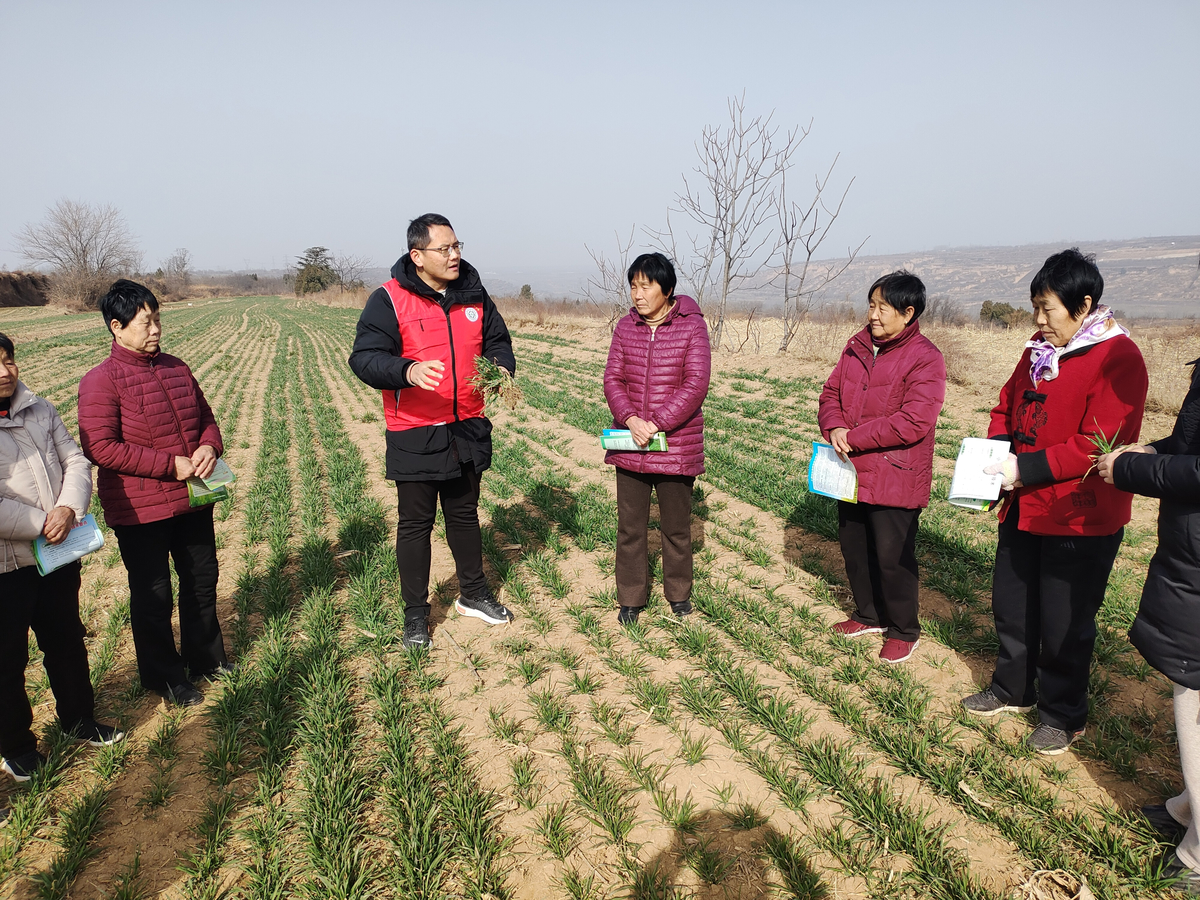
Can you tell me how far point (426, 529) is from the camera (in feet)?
12.5

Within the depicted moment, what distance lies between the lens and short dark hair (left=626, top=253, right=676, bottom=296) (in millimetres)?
3631

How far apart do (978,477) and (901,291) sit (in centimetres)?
104

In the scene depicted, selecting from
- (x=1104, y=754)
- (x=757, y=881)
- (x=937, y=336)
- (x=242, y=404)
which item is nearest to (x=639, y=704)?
(x=757, y=881)

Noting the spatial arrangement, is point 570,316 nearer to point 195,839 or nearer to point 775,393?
point 775,393

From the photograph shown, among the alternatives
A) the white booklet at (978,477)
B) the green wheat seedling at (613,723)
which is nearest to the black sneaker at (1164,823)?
the white booklet at (978,477)

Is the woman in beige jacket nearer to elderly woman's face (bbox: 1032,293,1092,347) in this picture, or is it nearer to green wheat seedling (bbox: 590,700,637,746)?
green wheat seedling (bbox: 590,700,637,746)

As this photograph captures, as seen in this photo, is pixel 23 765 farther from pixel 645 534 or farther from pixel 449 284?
pixel 645 534

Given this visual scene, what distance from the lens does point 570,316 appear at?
1265 inches

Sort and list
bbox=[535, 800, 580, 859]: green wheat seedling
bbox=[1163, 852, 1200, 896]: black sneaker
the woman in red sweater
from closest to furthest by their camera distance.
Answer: bbox=[1163, 852, 1200, 896]: black sneaker, bbox=[535, 800, 580, 859]: green wheat seedling, the woman in red sweater

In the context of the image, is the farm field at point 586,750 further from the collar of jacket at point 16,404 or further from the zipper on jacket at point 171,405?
the collar of jacket at point 16,404

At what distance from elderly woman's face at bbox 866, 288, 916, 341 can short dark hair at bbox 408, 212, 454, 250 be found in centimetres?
229

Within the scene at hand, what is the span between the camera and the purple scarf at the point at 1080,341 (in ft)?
8.49

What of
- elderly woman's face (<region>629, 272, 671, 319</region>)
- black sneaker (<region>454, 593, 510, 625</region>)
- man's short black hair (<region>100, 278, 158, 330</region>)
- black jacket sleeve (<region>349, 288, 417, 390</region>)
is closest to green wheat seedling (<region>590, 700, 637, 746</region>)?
black sneaker (<region>454, 593, 510, 625</region>)

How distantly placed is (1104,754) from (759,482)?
4.09m
